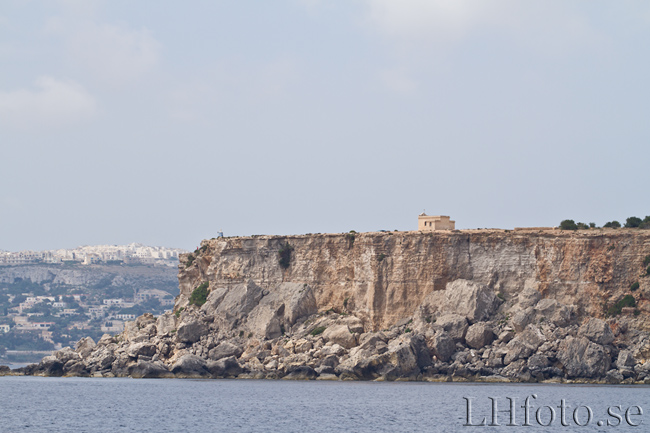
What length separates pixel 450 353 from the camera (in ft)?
187

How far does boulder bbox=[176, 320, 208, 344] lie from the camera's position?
2570 inches

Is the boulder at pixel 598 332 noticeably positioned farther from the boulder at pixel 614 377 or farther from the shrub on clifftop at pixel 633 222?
the shrub on clifftop at pixel 633 222

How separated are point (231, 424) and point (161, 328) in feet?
95.9

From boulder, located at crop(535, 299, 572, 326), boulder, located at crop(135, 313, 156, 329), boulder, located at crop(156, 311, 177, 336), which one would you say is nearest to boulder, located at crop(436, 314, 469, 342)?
boulder, located at crop(535, 299, 572, 326)

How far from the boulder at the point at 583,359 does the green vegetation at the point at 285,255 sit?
2206 cm

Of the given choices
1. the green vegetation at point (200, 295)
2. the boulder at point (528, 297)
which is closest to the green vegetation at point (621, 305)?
the boulder at point (528, 297)

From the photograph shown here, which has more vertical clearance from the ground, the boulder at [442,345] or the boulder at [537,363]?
the boulder at [442,345]

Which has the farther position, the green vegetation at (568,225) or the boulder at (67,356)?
the boulder at (67,356)

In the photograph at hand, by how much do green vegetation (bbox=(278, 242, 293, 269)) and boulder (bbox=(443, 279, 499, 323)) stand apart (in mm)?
13132

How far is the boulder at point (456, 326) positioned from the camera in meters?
57.8

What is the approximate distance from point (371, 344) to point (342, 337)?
3100mm

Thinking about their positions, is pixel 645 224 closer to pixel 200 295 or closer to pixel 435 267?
pixel 435 267

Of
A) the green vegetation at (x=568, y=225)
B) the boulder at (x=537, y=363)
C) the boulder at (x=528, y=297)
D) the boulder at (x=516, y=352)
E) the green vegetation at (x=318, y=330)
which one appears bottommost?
the boulder at (x=537, y=363)

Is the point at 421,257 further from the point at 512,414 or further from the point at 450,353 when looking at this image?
the point at 512,414
